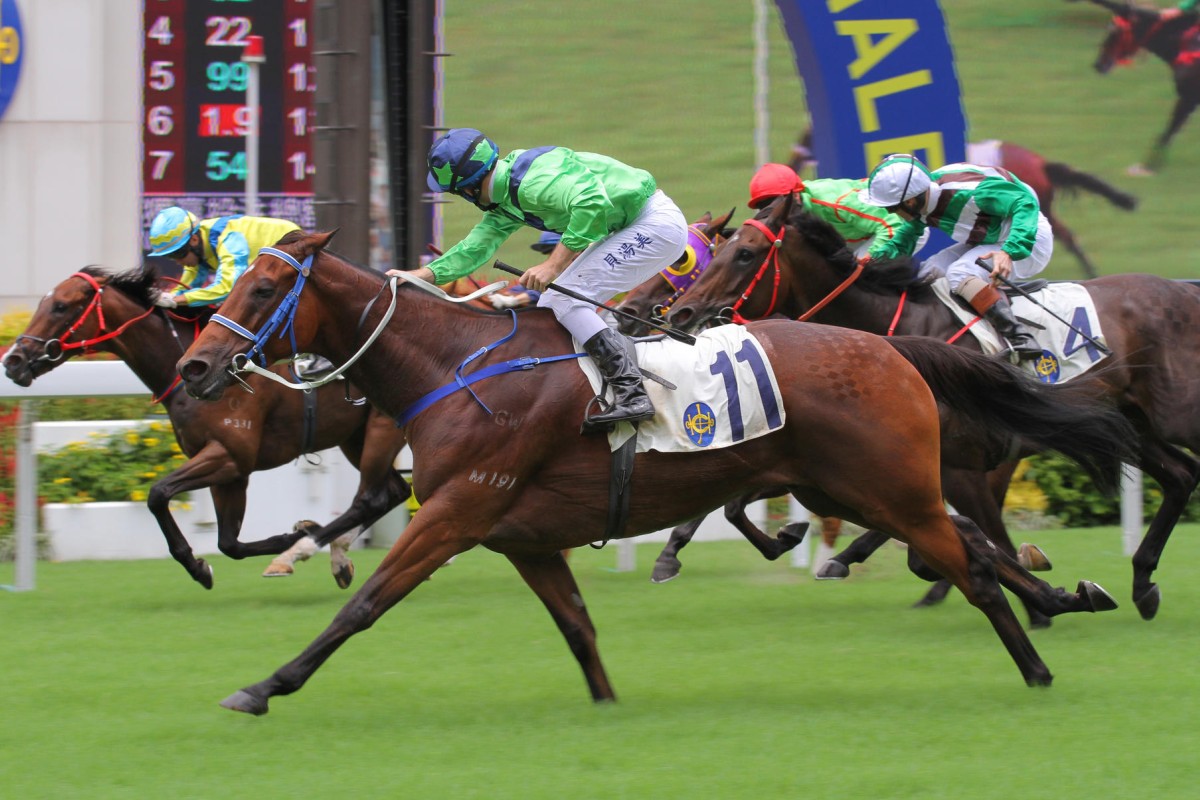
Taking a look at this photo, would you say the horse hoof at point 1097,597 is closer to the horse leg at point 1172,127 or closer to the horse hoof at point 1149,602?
the horse hoof at point 1149,602

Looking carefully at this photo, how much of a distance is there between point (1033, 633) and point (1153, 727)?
157 cm

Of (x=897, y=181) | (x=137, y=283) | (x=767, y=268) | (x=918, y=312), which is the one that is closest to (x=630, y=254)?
(x=767, y=268)

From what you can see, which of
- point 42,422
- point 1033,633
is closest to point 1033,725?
point 1033,633

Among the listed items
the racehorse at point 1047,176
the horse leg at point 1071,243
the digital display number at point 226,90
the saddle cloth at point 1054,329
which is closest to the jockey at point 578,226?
the saddle cloth at point 1054,329

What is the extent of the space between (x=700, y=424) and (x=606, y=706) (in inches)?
Result: 36.9

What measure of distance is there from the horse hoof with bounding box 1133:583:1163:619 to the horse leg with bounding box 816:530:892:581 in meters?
1.18

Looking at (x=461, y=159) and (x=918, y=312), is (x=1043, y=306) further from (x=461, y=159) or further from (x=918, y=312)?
(x=461, y=159)

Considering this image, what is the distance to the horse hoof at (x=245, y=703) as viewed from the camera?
4.57m

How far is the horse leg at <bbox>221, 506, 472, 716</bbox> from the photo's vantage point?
4539mm

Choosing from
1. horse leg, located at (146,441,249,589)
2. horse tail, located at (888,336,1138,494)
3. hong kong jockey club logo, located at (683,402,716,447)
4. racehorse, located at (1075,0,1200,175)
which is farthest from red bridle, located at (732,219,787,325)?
racehorse, located at (1075,0,1200,175)

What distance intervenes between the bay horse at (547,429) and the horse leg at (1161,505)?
1.51m

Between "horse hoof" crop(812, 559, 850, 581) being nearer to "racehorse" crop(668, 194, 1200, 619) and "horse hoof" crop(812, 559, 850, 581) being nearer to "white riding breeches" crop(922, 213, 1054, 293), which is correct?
"racehorse" crop(668, 194, 1200, 619)

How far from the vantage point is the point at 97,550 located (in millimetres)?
8219

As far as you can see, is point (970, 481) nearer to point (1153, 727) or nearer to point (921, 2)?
point (1153, 727)
